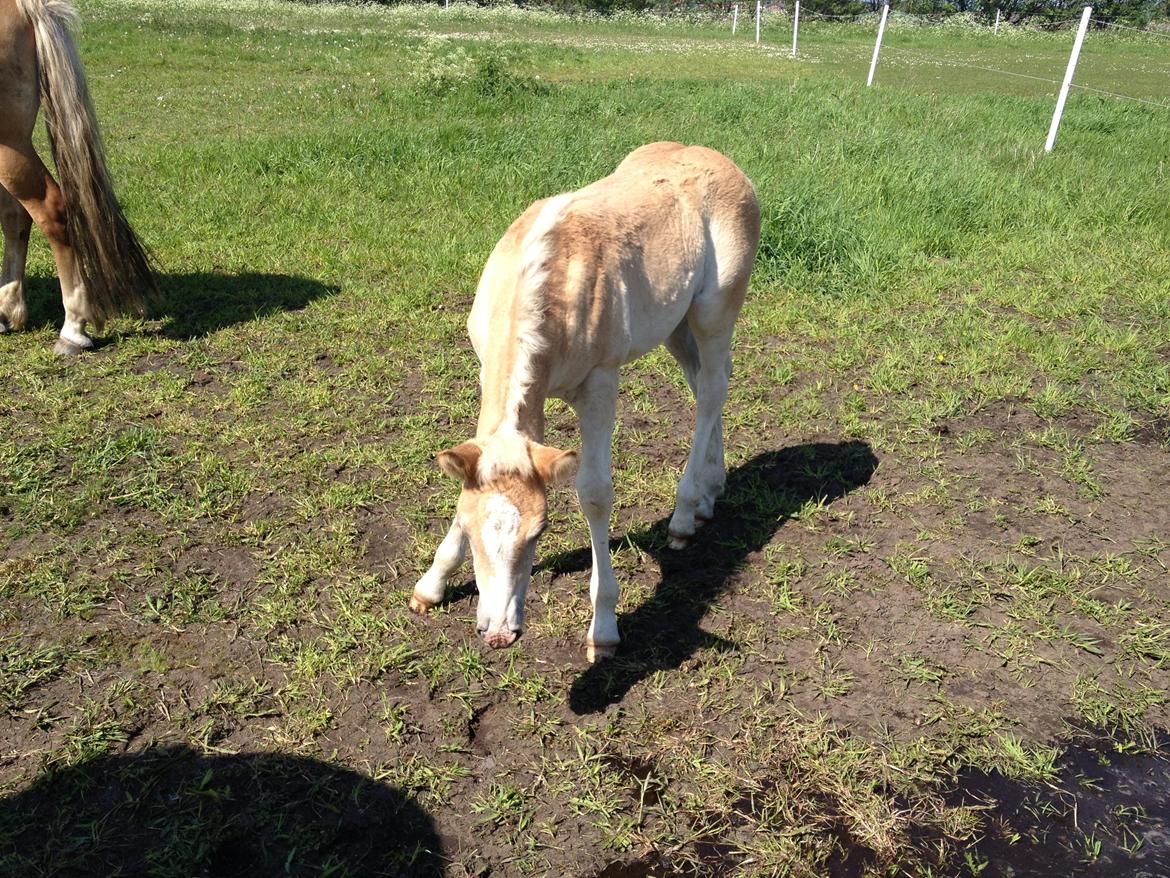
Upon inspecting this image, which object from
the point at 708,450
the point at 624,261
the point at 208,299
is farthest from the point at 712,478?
the point at 208,299

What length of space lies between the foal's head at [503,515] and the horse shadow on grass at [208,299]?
12.6 ft

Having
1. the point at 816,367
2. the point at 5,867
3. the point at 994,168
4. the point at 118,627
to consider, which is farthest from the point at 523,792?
the point at 994,168

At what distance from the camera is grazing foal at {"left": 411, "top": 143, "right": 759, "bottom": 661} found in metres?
2.43

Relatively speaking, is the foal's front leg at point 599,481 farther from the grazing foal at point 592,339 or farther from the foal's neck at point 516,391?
the foal's neck at point 516,391

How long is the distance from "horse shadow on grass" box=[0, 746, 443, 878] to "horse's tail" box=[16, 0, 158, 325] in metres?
3.58

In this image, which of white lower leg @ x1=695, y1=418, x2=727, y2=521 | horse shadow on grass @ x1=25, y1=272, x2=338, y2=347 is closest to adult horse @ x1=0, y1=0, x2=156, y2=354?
horse shadow on grass @ x1=25, y1=272, x2=338, y2=347

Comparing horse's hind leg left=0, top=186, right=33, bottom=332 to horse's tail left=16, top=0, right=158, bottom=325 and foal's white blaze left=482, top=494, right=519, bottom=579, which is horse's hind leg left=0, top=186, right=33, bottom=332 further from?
foal's white blaze left=482, top=494, right=519, bottom=579

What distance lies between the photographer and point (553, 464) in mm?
2406

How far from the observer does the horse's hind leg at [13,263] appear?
5.34 m

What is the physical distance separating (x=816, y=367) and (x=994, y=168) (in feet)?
19.3

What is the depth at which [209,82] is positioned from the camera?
13.6m

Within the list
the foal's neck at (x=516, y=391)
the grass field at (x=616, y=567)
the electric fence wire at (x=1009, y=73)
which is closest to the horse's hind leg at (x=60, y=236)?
the grass field at (x=616, y=567)

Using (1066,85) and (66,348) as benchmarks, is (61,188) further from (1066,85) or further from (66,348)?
(1066,85)

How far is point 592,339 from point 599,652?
1208 mm
